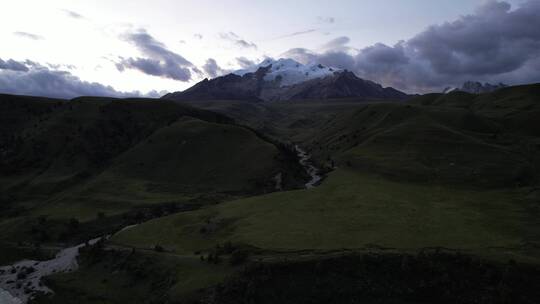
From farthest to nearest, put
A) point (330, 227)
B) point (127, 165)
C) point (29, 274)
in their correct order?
point (127, 165) < point (29, 274) < point (330, 227)

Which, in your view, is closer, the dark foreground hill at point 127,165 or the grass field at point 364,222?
the grass field at point 364,222

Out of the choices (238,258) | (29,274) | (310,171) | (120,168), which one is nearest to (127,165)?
(120,168)

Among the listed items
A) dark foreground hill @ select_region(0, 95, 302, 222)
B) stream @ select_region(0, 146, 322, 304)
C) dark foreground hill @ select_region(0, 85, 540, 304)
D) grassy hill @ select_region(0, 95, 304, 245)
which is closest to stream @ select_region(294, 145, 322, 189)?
grassy hill @ select_region(0, 95, 304, 245)

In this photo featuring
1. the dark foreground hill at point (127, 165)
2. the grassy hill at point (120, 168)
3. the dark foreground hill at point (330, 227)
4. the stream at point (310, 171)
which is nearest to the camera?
the dark foreground hill at point (330, 227)

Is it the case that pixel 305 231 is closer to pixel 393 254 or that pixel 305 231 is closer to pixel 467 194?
pixel 393 254

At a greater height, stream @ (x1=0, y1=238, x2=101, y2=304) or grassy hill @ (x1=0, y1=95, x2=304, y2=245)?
grassy hill @ (x1=0, y1=95, x2=304, y2=245)

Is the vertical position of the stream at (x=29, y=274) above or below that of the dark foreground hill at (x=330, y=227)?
below

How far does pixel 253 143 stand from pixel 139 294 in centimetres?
10821

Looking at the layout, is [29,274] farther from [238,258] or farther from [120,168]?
[120,168]

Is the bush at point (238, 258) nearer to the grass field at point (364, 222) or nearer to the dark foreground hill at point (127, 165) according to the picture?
the grass field at point (364, 222)

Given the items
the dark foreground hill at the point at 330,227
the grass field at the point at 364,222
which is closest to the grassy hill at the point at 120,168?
the dark foreground hill at the point at 330,227

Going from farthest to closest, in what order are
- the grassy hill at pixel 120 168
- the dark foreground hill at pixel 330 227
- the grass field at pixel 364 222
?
the grassy hill at pixel 120 168 < the grass field at pixel 364 222 < the dark foreground hill at pixel 330 227

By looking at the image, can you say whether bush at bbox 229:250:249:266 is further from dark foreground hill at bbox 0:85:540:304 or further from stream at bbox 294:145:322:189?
stream at bbox 294:145:322:189

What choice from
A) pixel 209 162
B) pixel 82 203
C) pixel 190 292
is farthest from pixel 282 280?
pixel 209 162
